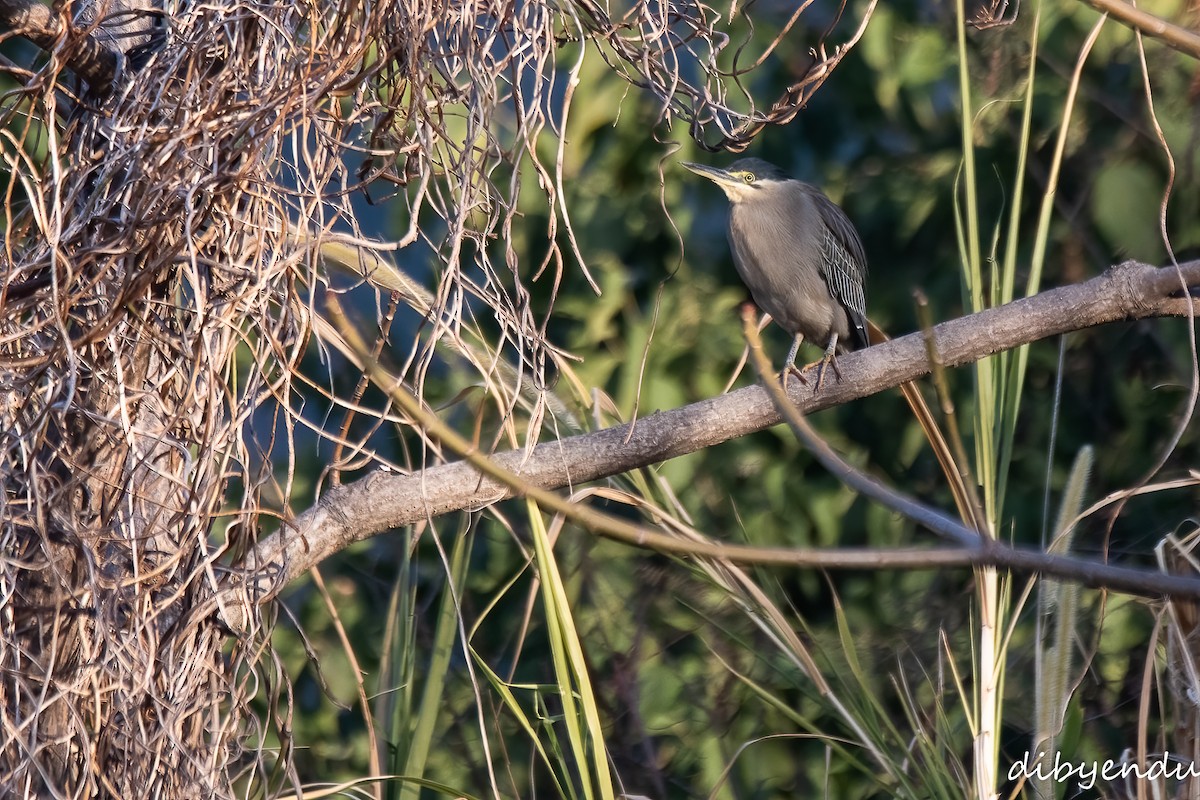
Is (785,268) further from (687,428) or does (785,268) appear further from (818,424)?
(687,428)

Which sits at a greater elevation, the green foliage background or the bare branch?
the bare branch

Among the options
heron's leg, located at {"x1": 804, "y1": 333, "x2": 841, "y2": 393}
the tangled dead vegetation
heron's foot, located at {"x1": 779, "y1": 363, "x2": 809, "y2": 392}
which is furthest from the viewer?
heron's foot, located at {"x1": 779, "y1": 363, "x2": 809, "y2": 392}

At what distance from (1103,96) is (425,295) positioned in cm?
225

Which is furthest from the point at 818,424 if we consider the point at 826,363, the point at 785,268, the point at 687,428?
the point at 687,428

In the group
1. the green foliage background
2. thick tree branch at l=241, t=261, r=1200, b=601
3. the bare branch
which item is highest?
the bare branch

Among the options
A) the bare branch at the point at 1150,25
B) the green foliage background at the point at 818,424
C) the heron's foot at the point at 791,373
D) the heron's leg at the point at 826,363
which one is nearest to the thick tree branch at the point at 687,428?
the heron's leg at the point at 826,363

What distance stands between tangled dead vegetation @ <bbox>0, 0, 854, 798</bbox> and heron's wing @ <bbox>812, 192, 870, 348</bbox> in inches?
82.2

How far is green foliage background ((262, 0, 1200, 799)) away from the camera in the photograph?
313cm

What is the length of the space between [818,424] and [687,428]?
68.1 inches

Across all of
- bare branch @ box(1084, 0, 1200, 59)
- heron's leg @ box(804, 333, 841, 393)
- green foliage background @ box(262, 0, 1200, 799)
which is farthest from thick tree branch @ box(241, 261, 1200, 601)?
green foliage background @ box(262, 0, 1200, 799)

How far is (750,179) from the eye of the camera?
354 cm

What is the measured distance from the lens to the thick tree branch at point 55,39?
1405 millimetres

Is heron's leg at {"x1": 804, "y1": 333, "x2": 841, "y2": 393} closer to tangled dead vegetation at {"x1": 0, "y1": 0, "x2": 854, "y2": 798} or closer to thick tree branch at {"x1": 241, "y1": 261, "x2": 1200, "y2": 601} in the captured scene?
thick tree branch at {"x1": 241, "y1": 261, "x2": 1200, "y2": 601}

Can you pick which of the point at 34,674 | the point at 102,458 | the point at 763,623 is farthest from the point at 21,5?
the point at 763,623
